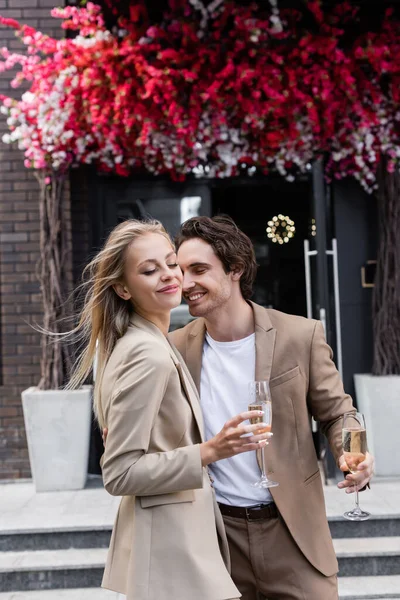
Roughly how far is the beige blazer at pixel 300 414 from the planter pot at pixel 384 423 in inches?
121

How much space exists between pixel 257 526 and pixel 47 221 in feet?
12.2

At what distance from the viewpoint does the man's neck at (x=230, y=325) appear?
226 cm

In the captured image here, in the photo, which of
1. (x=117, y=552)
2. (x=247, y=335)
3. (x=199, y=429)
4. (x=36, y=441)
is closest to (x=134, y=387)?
(x=199, y=429)

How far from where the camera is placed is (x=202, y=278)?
2.18 m

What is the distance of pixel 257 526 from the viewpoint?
2092 mm

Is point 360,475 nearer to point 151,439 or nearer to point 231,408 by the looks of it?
point 231,408

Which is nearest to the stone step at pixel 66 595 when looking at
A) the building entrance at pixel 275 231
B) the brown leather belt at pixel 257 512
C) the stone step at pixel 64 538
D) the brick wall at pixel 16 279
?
the stone step at pixel 64 538

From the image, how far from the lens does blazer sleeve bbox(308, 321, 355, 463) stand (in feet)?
7.02

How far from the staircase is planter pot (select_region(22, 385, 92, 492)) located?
631 millimetres

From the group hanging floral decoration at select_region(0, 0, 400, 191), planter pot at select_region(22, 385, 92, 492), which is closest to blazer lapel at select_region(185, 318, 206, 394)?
planter pot at select_region(22, 385, 92, 492)

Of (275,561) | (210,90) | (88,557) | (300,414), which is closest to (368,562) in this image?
(88,557)

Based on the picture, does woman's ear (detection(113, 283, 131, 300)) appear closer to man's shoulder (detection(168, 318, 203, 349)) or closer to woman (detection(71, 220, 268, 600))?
woman (detection(71, 220, 268, 600))

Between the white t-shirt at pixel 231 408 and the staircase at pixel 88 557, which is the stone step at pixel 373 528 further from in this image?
the white t-shirt at pixel 231 408

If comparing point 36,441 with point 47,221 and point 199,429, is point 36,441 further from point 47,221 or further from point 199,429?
point 199,429
